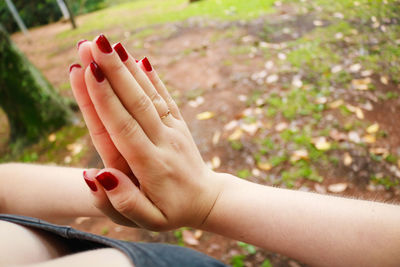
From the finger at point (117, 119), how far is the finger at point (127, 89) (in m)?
0.02

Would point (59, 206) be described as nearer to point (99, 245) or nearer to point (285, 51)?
point (99, 245)

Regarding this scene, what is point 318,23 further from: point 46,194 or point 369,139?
point 46,194

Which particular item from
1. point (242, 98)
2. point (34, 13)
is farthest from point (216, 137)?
point (34, 13)

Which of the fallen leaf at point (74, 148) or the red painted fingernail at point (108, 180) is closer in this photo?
the red painted fingernail at point (108, 180)

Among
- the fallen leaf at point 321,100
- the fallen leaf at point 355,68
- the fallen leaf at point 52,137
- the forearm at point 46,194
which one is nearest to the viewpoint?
the forearm at point 46,194

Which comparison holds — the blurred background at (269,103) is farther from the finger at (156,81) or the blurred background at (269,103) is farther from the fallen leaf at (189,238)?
the finger at (156,81)

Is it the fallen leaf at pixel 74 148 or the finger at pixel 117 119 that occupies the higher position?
the finger at pixel 117 119

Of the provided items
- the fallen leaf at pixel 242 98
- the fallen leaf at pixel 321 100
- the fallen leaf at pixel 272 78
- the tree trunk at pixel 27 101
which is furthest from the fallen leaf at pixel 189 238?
the tree trunk at pixel 27 101

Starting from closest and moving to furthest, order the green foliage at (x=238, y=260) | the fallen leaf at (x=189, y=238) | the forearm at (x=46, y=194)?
the forearm at (x=46, y=194) < the green foliage at (x=238, y=260) < the fallen leaf at (x=189, y=238)

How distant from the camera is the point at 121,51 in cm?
94

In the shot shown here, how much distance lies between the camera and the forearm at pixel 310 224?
0.91 metres

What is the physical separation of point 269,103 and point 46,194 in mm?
2762

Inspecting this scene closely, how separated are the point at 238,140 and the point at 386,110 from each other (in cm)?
175

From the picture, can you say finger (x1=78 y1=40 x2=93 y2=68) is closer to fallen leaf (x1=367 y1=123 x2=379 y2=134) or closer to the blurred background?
the blurred background
